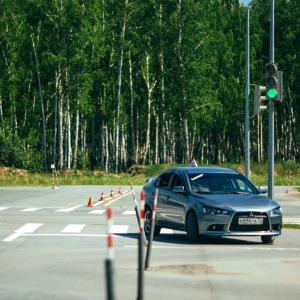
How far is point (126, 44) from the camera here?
80500 mm

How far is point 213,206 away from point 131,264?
14.2 ft

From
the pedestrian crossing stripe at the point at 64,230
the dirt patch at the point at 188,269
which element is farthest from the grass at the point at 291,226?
the dirt patch at the point at 188,269

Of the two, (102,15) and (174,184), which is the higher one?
(102,15)

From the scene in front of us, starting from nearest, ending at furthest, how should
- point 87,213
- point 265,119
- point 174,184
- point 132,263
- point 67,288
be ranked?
point 67,288 → point 132,263 → point 174,184 → point 87,213 → point 265,119

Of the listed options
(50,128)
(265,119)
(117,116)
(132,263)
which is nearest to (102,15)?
(117,116)

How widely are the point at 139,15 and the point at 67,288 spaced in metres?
71.8

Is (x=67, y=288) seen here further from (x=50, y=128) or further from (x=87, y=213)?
(x=50, y=128)

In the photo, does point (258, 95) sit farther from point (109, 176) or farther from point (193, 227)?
point (109, 176)

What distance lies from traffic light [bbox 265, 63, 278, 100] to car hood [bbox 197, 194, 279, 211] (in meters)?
5.35

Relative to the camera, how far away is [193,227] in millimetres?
21203

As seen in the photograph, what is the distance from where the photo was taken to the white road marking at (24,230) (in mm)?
22067

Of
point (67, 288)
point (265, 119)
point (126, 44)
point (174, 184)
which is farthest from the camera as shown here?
point (265, 119)

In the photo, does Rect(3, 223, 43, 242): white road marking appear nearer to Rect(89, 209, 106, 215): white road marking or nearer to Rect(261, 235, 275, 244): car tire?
Rect(261, 235, 275, 244): car tire

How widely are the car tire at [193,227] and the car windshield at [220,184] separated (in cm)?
74
